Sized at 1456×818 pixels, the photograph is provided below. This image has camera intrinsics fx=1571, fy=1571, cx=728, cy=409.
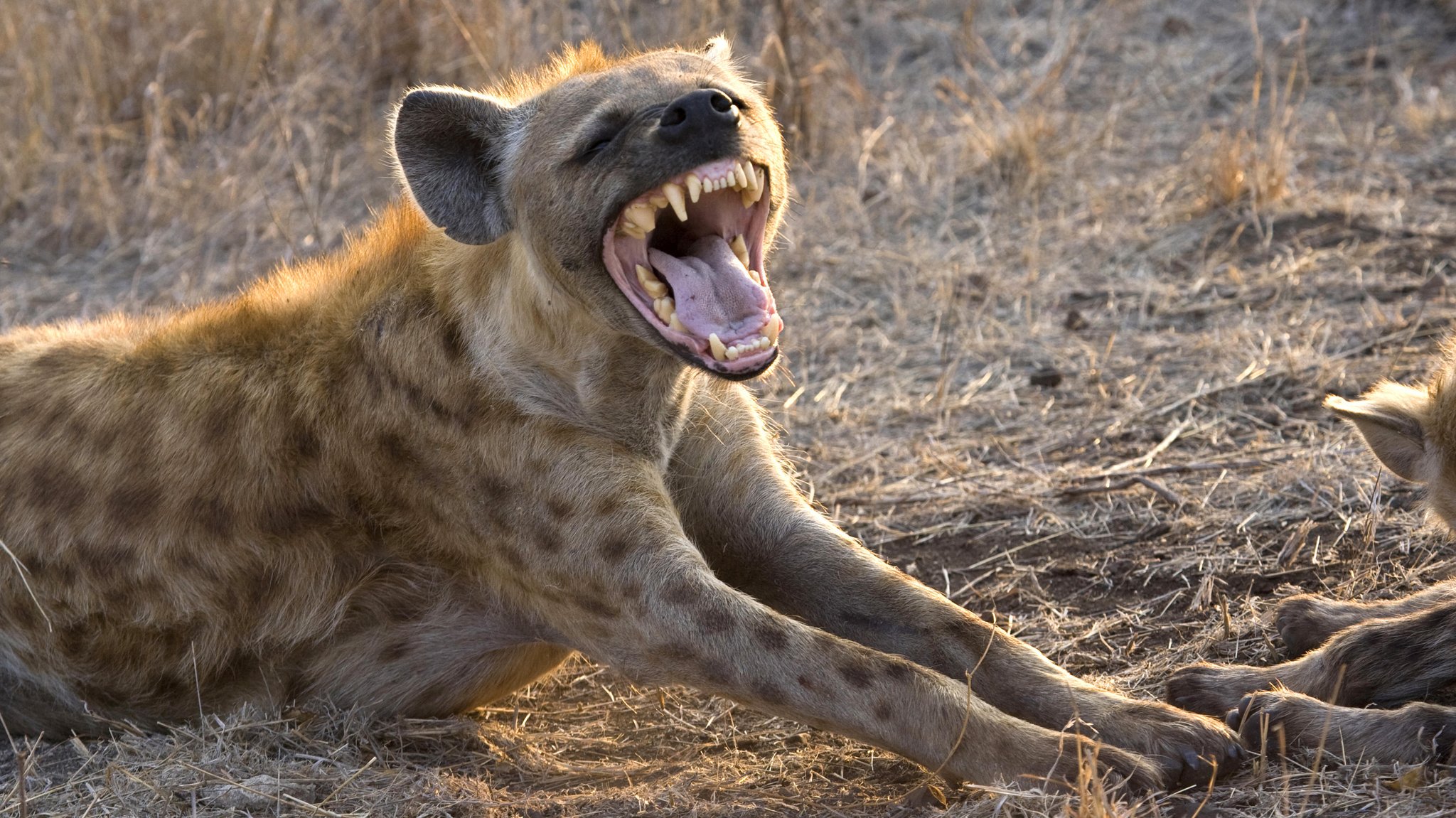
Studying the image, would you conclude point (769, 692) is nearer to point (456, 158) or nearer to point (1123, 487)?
point (456, 158)

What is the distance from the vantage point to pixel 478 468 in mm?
2484

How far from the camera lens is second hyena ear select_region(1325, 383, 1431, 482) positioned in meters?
2.53

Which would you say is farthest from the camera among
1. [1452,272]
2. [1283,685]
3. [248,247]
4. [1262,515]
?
[248,247]

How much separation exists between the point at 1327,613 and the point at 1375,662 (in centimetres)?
18

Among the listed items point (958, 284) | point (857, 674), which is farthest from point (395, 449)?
point (958, 284)

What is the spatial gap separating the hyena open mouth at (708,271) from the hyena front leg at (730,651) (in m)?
0.26

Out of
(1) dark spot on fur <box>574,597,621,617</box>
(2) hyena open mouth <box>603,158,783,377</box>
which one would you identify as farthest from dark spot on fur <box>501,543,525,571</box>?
(2) hyena open mouth <box>603,158,783,377</box>

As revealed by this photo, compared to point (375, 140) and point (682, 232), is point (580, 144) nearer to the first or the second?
point (682, 232)

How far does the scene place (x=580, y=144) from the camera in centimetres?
247

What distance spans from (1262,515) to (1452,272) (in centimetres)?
150

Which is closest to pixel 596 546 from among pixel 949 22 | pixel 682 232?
pixel 682 232

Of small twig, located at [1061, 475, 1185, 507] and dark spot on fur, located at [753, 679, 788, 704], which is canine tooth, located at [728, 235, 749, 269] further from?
small twig, located at [1061, 475, 1185, 507]

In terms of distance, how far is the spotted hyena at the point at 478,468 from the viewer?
239 centimetres

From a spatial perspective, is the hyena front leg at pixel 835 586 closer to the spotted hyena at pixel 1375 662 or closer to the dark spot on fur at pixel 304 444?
the spotted hyena at pixel 1375 662
